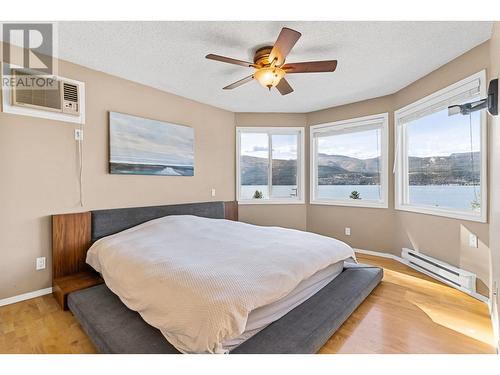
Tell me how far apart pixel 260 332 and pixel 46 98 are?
9.25 ft

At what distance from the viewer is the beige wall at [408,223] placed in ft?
7.39

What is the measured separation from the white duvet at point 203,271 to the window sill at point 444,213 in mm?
1197

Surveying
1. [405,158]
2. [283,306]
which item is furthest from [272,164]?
[283,306]

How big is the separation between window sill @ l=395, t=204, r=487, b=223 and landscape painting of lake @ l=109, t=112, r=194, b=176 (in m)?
3.04

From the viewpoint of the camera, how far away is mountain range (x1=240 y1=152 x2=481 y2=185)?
8.28 ft

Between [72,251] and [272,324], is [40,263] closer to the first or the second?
[72,251]

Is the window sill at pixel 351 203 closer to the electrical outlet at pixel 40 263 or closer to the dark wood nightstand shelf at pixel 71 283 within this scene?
the dark wood nightstand shelf at pixel 71 283

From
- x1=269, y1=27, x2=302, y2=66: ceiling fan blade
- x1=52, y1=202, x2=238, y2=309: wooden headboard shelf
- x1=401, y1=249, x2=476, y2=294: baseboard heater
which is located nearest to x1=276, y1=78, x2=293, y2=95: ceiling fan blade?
x1=269, y1=27, x2=302, y2=66: ceiling fan blade

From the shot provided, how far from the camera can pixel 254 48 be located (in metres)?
2.15

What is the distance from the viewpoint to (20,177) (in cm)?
218

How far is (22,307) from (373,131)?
465 centimetres

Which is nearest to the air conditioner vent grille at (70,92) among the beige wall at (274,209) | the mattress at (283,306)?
the beige wall at (274,209)

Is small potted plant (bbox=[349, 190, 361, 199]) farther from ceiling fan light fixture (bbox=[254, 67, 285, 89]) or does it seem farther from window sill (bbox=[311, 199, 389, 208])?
ceiling fan light fixture (bbox=[254, 67, 285, 89])
